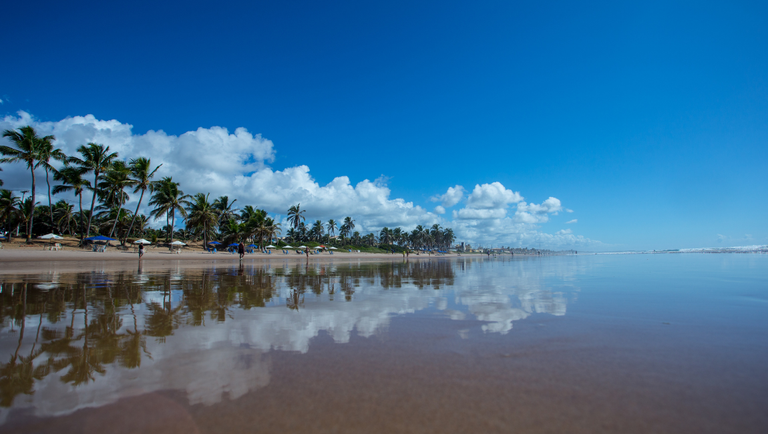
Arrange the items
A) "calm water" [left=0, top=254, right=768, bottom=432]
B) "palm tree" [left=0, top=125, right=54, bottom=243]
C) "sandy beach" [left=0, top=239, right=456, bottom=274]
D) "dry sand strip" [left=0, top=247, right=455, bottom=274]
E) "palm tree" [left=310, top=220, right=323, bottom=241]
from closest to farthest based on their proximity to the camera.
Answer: "calm water" [left=0, top=254, right=768, bottom=432] < "dry sand strip" [left=0, top=247, right=455, bottom=274] < "sandy beach" [left=0, top=239, right=456, bottom=274] < "palm tree" [left=0, top=125, right=54, bottom=243] < "palm tree" [left=310, top=220, right=323, bottom=241]

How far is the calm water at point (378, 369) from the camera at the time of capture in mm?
2781

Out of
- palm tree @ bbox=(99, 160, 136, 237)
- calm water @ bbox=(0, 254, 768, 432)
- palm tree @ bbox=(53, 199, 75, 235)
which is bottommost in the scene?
calm water @ bbox=(0, 254, 768, 432)

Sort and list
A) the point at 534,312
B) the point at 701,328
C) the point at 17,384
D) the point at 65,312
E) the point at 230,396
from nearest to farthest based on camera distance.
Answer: the point at 230,396 < the point at 17,384 < the point at 701,328 < the point at 65,312 < the point at 534,312

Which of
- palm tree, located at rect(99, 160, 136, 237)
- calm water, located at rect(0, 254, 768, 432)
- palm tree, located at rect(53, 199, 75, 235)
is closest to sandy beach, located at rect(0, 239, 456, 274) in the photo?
palm tree, located at rect(99, 160, 136, 237)

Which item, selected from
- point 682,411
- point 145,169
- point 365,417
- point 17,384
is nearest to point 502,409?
point 365,417

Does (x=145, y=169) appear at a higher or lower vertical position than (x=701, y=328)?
higher

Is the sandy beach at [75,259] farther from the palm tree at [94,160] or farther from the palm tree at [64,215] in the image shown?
the palm tree at [64,215]

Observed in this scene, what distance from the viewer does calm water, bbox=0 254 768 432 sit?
109 inches

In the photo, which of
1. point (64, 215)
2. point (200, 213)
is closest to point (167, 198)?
point (200, 213)

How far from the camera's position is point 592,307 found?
807cm

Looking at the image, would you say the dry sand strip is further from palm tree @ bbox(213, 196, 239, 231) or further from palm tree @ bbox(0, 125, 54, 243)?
palm tree @ bbox(213, 196, 239, 231)

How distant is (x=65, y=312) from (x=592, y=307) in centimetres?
1187

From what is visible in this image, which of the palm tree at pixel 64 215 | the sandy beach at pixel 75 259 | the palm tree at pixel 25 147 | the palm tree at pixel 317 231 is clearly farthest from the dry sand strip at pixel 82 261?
the palm tree at pixel 317 231

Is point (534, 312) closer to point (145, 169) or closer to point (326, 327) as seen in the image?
point (326, 327)
